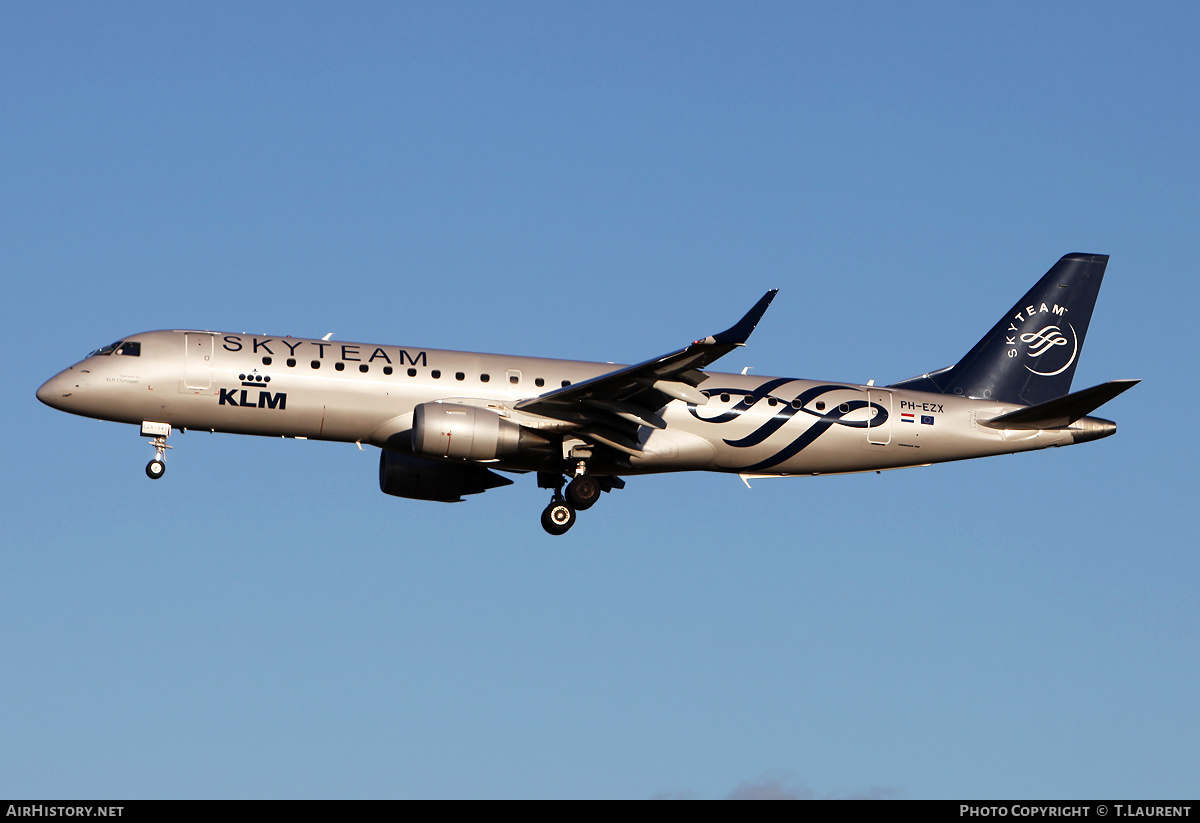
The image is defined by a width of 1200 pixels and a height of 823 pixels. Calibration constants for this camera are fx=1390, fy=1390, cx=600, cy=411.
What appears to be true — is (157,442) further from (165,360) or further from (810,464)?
(810,464)

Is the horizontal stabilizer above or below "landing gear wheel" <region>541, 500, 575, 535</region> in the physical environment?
above

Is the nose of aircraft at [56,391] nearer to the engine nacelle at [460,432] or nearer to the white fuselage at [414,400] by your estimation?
the white fuselage at [414,400]

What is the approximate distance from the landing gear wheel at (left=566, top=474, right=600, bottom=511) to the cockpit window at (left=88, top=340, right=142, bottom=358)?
12100 millimetres

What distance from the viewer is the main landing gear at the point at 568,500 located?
38.3 metres

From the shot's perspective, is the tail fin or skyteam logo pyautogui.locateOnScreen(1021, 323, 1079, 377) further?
skyteam logo pyautogui.locateOnScreen(1021, 323, 1079, 377)

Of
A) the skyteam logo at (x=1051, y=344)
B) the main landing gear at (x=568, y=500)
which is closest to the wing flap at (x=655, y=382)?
the main landing gear at (x=568, y=500)

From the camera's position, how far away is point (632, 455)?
124 ft

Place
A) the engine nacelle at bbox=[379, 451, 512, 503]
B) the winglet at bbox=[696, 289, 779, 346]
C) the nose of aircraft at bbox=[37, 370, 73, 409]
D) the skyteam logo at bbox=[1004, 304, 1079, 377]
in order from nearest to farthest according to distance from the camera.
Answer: the winglet at bbox=[696, 289, 779, 346] → the nose of aircraft at bbox=[37, 370, 73, 409] → the engine nacelle at bbox=[379, 451, 512, 503] → the skyteam logo at bbox=[1004, 304, 1079, 377]

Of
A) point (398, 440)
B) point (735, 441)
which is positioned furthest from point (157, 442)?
point (735, 441)

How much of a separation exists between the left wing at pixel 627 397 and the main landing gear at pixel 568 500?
4.91 ft

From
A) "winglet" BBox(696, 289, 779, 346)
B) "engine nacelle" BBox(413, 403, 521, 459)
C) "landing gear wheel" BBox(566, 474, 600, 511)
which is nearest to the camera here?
"winglet" BBox(696, 289, 779, 346)

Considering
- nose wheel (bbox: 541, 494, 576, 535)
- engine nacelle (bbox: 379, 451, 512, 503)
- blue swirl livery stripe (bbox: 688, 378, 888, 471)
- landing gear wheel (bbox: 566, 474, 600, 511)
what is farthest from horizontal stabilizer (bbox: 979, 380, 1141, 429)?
engine nacelle (bbox: 379, 451, 512, 503)

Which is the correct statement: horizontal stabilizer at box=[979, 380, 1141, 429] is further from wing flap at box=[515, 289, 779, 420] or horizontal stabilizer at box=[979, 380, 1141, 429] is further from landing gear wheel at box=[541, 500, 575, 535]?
landing gear wheel at box=[541, 500, 575, 535]

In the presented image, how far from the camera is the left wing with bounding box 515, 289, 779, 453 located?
3425cm
